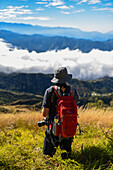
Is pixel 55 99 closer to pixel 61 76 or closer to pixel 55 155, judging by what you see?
pixel 61 76

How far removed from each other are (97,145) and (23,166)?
2.51 meters

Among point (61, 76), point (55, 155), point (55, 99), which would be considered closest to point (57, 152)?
point (55, 155)

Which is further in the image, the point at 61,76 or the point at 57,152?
the point at 57,152

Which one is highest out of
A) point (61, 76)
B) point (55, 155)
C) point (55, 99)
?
point (61, 76)

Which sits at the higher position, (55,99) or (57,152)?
(55,99)

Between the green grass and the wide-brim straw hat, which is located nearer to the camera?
the green grass

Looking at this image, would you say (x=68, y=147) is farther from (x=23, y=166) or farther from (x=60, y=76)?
(x=60, y=76)

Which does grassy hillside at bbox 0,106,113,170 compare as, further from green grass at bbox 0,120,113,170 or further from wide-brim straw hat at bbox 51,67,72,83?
wide-brim straw hat at bbox 51,67,72,83

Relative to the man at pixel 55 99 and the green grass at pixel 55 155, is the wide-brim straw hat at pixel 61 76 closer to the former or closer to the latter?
the man at pixel 55 99

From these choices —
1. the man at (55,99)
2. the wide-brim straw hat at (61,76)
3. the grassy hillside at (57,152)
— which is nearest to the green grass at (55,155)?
the grassy hillside at (57,152)

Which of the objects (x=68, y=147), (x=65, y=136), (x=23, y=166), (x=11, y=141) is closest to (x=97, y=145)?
(x=68, y=147)

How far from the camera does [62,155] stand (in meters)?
4.34

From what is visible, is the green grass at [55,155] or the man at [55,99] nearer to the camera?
the green grass at [55,155]

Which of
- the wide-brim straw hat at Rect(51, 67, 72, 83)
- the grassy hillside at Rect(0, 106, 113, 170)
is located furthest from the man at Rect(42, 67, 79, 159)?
the grassy hillside at Rect(0, 106, 113, 170)
